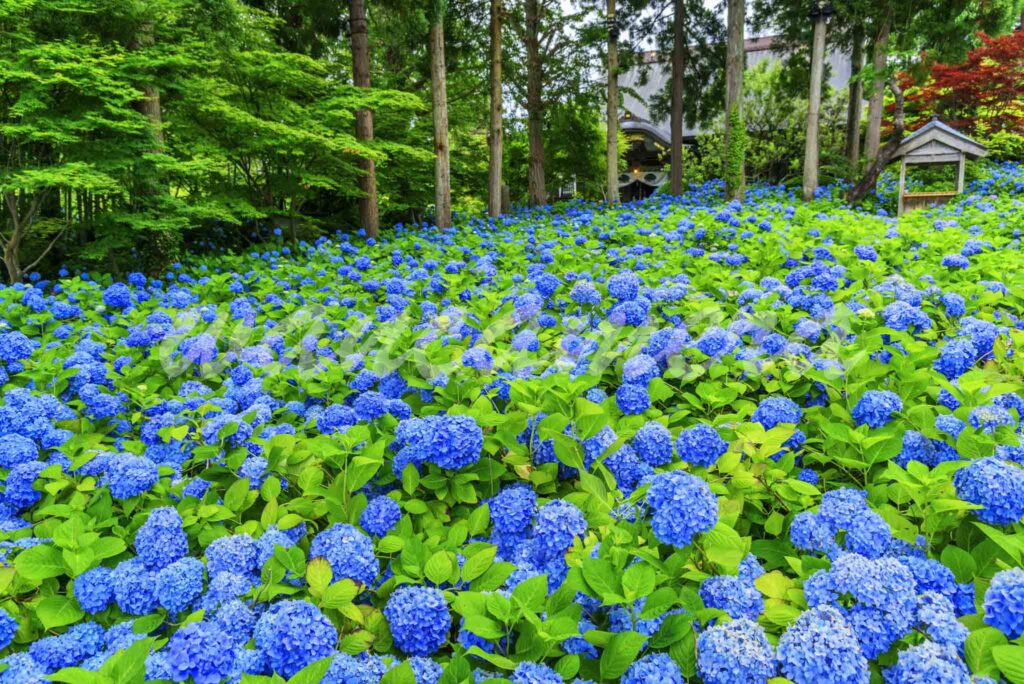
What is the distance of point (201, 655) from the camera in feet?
3.95

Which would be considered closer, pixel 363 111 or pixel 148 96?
pixel 148 96

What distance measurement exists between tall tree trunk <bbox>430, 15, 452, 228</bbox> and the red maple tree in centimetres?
1154

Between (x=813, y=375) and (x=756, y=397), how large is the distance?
0.29 metres

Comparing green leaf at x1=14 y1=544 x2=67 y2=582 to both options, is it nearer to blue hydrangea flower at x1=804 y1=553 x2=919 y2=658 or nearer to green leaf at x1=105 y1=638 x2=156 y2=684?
green leaf at x1=105 y1=638 x2=156 y2=684

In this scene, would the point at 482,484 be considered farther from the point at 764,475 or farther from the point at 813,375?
the point at 813,375

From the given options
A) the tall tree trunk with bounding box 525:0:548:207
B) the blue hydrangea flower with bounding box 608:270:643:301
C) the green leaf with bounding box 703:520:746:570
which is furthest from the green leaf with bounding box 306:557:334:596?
the tall tree trunk with bounding box 525:0:548:207

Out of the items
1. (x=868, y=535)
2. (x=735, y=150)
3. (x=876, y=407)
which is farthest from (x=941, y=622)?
(x=735, y=150)

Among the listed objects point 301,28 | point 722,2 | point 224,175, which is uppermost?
point 722,2

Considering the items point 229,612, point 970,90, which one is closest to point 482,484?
point 229,612

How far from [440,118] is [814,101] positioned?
7936mm

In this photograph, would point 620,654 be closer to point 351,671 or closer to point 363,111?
point 351,671

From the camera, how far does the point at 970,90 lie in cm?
1568

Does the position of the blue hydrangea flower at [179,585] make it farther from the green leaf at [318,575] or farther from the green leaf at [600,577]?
the green leaf at [600,577]

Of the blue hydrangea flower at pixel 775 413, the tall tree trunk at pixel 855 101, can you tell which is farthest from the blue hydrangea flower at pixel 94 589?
the tall tree trunk at pixel 855 101
